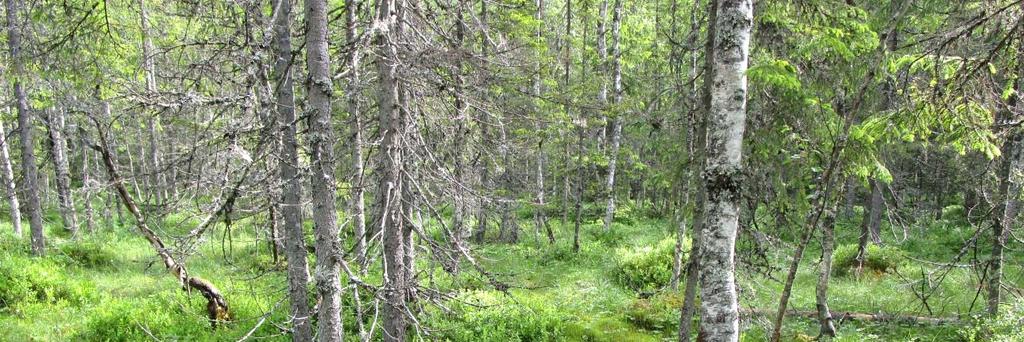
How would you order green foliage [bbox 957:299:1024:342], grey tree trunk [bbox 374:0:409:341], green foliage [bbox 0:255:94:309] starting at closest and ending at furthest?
grey tree trunk [bbox 374:0:409:341] < green foliage [bbox 957:299:1024:342] < green foliage [bbox 0:255:94:309]

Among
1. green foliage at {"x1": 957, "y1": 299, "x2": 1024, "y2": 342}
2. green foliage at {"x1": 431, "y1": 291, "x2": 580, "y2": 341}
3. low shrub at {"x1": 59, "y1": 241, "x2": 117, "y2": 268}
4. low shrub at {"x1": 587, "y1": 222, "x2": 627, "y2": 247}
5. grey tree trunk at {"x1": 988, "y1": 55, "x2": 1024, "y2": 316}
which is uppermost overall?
grey tree trunk at {"x1": 988, "y1": 55, "x2": 1024, "y2": 316}

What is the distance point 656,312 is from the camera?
985 cm

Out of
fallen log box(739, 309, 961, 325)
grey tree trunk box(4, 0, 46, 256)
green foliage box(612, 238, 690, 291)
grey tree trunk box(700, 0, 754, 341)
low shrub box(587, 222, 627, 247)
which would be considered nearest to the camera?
grey tree trunk box(700, 0, 754, 341)

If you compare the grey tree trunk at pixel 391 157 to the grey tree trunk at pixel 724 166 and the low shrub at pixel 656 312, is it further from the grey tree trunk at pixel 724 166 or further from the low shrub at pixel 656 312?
the low shrub at pixel 656 312

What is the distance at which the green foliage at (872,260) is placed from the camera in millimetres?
14008

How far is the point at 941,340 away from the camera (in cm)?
848

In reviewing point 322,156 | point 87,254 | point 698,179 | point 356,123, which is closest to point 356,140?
point 356,123

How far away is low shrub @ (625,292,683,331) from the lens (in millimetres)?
9422

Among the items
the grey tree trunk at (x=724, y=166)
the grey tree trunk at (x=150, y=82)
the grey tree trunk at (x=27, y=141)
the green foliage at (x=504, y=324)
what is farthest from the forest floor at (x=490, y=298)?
the grey tree trunk at (x=724, y=166)

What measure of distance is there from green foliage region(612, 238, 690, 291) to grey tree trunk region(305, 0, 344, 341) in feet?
29.4

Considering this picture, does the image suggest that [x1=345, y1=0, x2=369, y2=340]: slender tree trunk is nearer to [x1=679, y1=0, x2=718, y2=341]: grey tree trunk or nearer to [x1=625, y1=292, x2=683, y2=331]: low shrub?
[x1=679, y1=0, x2=718, y2=341]: grey tree trunk

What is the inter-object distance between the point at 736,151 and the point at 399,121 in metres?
3.62

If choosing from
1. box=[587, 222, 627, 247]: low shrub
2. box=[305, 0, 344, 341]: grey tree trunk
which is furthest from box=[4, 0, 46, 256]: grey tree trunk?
box=[587, 222, 627, 247]: low shrub

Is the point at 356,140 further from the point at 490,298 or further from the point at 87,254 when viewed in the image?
the point at 87,254
